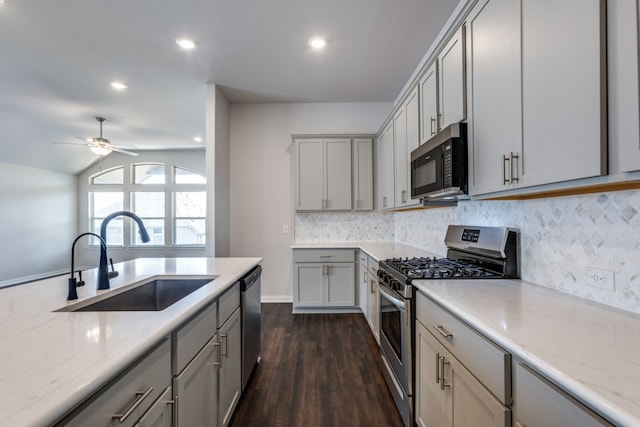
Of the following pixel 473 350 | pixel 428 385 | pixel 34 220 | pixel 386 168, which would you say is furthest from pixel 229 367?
pixel 34 220

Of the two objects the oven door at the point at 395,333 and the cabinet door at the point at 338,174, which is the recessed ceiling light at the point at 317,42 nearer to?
the cabinet door at the point at 338,174

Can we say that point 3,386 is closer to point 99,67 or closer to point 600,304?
point 600,304

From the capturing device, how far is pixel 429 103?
220 cm

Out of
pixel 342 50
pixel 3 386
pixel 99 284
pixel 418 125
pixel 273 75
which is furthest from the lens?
pixel 273 75

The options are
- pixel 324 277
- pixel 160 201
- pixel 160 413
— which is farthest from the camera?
pixel 160 201

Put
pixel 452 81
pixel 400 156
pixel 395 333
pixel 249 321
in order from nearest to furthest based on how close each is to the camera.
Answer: pixel 452 81 → pixel 395 333 → pixel 249 321 → pixel 400 156

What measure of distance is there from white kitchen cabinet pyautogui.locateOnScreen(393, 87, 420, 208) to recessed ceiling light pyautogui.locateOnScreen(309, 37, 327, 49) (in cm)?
101

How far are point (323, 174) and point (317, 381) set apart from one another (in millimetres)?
2584

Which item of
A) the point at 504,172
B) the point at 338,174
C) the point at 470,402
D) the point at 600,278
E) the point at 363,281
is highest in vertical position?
the point at 338,174

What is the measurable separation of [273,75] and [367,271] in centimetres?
261

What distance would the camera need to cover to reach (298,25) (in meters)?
2.66

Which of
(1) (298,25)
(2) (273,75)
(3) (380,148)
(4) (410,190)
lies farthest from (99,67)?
(4) (410,190)

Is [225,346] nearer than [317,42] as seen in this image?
Yes

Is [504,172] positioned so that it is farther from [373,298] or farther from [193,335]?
[373,298]
